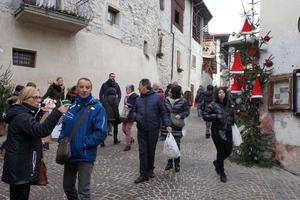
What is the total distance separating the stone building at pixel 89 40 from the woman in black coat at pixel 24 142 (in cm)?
954

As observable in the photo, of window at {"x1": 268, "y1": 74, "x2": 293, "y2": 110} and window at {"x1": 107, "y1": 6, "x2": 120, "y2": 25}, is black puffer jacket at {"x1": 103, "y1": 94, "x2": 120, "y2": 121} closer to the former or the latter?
window at {"x1": 268, "y1": 74, "x2": 293, "y2": 110}

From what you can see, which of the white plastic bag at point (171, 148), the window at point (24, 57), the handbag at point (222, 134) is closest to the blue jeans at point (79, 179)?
the white plastic bag at point (171, 148)

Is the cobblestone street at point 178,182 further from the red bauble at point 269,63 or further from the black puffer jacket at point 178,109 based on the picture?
the red bauble at point 269,63

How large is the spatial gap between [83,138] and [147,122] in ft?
8.52

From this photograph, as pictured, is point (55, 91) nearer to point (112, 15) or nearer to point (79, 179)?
point (79, 179)

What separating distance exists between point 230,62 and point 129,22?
9993mm

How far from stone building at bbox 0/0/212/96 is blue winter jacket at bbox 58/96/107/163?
367 inches

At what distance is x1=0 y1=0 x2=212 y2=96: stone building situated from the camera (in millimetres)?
13672

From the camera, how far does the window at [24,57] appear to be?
45.5ft

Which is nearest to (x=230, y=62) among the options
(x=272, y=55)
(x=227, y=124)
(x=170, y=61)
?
(x=272, y=55)

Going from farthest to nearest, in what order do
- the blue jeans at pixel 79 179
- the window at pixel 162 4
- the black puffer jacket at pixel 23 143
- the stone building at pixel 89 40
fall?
1. the window at pixel 162 4
2. the stone building at pixel 89 40
3. the blue jeans at pixel 79 179
4. the black puffer jacket at pixel 23 143

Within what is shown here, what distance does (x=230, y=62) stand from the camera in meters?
10.3

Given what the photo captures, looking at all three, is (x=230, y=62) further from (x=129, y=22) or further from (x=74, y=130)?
(x=129, y=22)

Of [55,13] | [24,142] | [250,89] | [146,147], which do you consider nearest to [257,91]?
[250,89]
